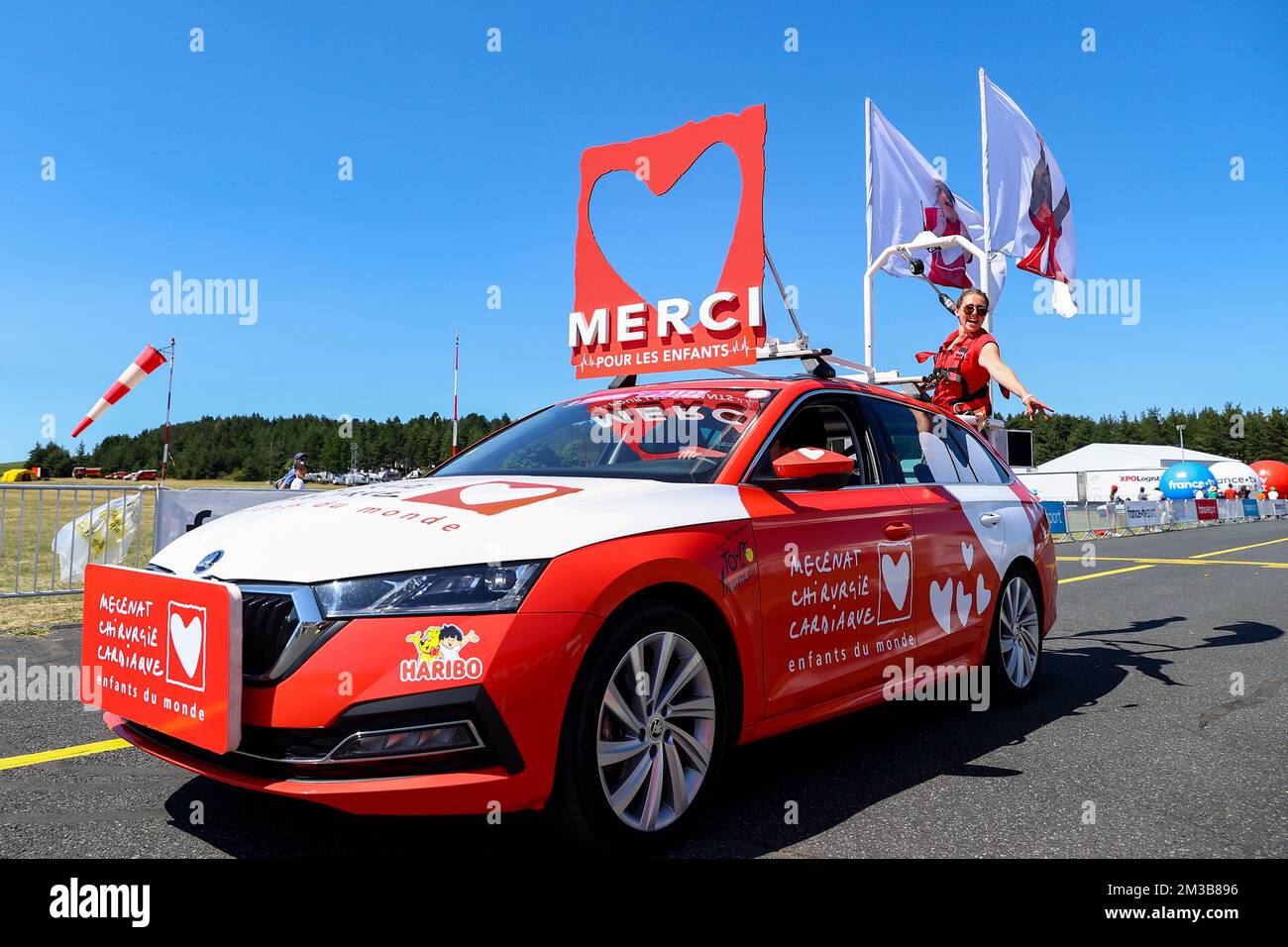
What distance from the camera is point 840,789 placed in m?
3.51

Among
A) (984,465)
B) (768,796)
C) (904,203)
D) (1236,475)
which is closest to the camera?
(768,796)

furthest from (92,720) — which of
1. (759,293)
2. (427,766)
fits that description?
(759,293)

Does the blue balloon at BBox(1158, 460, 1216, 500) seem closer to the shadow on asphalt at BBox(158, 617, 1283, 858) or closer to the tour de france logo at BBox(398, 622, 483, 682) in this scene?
the shadow on asphalt at BBox(158, 617, 1283, 858)

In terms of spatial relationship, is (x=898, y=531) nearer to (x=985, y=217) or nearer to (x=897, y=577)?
(x=897, y=577)

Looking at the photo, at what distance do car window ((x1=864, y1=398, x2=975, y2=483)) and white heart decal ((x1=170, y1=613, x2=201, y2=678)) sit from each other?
285 cm

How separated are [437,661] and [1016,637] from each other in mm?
3629

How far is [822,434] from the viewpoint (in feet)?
13.1

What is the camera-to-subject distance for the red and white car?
94.7 inches

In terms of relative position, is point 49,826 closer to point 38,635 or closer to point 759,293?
point 759,293

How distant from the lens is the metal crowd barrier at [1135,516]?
73.9 ft

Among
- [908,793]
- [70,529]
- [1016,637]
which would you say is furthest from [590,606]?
[70,529]

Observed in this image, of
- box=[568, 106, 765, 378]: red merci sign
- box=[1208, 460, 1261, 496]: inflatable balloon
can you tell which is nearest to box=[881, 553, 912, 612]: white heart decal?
box=[568, 106, 765, 378]: red merci sign

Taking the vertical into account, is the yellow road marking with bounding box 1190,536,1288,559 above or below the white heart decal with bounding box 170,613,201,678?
below
